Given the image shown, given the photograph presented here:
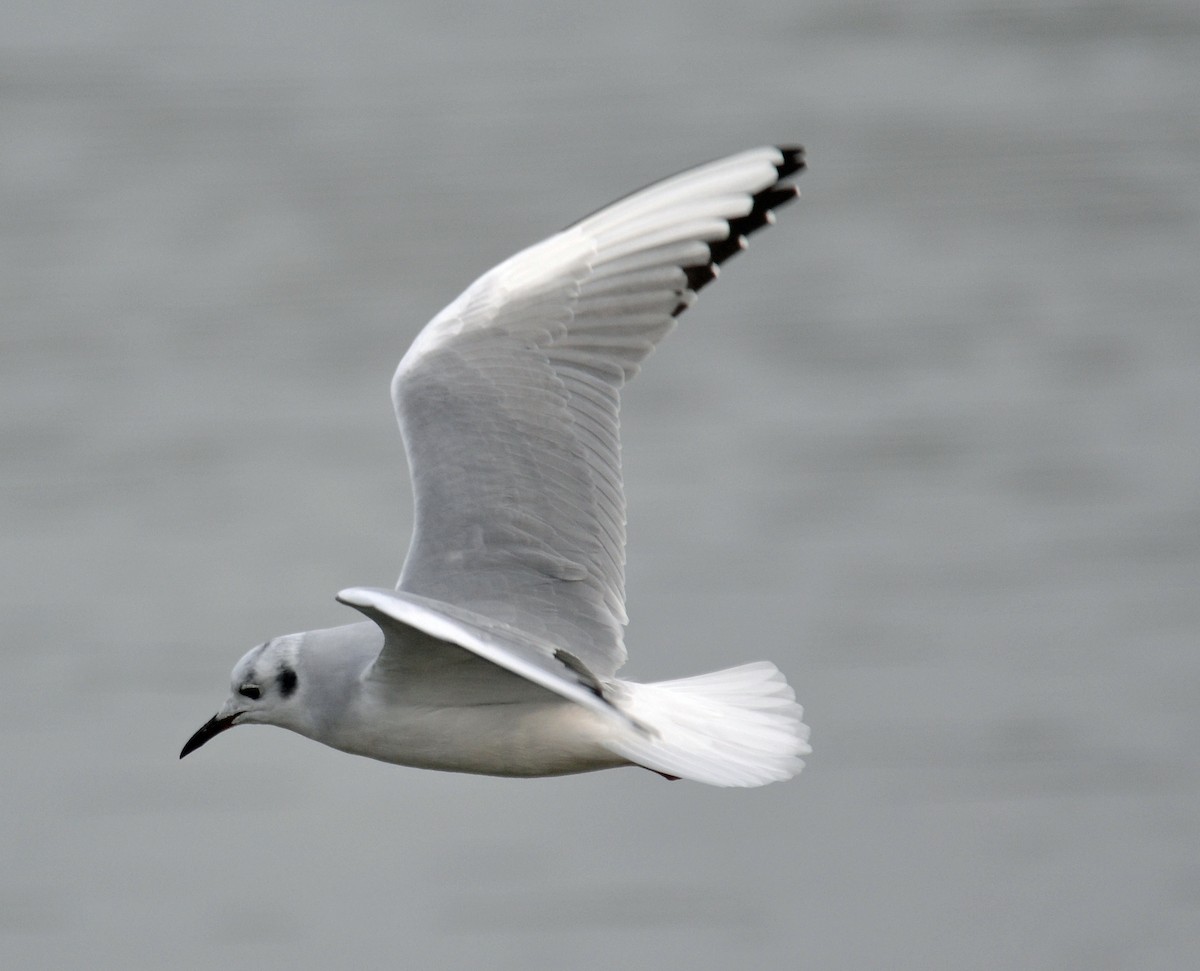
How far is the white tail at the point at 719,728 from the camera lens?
150 inches

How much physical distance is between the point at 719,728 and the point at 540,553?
0.58 metres

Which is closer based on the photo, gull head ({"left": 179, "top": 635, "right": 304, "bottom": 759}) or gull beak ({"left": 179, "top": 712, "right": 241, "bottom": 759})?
gull head ({"left": 179, "top": 635, "right": 304, "bottom": 759})

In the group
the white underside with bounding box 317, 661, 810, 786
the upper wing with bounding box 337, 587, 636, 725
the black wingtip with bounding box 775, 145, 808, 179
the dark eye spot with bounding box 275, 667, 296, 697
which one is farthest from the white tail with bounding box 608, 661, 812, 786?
the black wingtip with bounding box 775, 145, 808, 179

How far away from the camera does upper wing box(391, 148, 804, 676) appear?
14.2 ft

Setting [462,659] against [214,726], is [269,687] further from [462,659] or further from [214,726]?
[462,659]

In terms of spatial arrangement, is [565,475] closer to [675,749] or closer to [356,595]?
[675,749]

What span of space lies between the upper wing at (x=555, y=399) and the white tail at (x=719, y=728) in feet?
0.62

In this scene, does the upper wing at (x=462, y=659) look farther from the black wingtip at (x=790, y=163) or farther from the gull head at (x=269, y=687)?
the black wingtip at (x=790, y=163)

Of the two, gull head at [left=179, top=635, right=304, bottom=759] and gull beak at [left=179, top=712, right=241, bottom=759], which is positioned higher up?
gull head at [left=179, top=635, right=304, bottom=759]

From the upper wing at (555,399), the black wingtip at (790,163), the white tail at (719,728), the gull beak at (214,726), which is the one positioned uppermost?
Answer: the black wingtip at (790,163)

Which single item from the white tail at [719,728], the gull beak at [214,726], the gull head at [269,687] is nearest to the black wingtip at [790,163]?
the white tail at [719,728]

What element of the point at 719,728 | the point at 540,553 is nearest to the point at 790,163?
the point at 540,553

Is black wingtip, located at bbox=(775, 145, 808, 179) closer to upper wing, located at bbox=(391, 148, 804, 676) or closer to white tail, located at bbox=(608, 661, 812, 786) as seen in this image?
upper wing, located at bbox=(391, 148, 804, 676)

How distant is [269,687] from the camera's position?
4.29 meters
